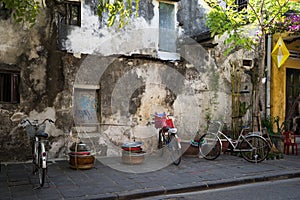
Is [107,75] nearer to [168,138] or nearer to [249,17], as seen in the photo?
[168,138]

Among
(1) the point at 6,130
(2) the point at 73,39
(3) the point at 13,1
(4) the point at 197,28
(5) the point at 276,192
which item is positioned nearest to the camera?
(3) the point at 13,1

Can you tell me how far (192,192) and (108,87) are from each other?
404 centimetres

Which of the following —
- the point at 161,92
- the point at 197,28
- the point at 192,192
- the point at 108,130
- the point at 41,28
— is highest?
the point at 197,28

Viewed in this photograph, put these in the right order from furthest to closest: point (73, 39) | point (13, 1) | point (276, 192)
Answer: point (73, 39) < point (276, 192) < point (13, 1)

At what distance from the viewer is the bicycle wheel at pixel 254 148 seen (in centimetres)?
841

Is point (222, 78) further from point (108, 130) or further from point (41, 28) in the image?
point (41, 28)

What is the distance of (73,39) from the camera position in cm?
826

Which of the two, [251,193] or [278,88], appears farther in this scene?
[278,88]

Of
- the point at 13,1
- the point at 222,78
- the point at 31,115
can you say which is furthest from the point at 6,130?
the point at 222,78

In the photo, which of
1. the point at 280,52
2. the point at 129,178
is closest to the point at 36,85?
the point at 129,178

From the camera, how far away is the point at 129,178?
6.44m

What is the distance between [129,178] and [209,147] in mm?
3165

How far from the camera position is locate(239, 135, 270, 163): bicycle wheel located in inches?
331

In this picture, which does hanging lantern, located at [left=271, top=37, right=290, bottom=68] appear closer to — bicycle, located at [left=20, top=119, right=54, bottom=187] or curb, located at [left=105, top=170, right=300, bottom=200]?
curb, located at [left=105, top=170, right=300, bottom=200]
